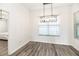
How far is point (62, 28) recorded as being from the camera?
2074 millimetres

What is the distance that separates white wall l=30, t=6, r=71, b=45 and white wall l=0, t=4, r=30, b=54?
162mm

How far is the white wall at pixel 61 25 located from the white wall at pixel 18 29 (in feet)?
0.53

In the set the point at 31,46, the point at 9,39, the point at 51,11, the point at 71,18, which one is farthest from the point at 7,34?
the point at 71,18

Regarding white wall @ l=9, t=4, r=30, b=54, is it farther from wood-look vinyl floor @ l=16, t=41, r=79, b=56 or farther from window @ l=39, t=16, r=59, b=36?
window @ l=39, t=16, r=59, b=36

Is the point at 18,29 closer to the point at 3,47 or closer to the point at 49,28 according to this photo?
the point at 3,47

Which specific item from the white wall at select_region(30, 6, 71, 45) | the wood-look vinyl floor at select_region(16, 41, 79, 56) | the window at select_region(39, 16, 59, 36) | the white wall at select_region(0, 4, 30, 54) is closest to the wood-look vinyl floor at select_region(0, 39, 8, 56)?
the white wall at select_region(0, 4, 30, 54)

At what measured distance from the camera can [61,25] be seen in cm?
208

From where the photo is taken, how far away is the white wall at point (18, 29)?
1.99 meters

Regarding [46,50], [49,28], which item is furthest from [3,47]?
[49,28]

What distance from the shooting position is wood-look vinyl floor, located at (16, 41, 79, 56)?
5.77 ft

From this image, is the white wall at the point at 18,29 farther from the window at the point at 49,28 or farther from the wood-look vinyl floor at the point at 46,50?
the window at the point at 49,28

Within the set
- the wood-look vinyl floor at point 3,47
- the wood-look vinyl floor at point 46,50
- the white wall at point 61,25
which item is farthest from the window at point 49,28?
the wood-look vinyl floor at point 3,47

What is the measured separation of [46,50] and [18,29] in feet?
2.79

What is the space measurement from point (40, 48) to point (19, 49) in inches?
19.1
